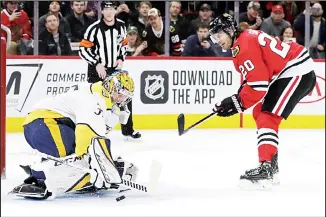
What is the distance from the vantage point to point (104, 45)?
5828 mm

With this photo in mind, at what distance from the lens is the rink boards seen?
6637mm

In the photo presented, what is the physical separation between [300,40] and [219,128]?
125cm

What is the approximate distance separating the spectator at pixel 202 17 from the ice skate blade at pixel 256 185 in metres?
3.49

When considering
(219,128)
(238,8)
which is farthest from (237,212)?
(238,8)

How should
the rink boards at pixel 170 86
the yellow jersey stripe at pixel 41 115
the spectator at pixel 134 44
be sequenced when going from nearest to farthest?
the yellow jersey stripe at pixel 41 115 → the rink boards at pixel 170 86 → the spectator at pixel 134 44

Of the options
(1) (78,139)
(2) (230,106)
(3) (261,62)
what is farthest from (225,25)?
(1) (78,139)

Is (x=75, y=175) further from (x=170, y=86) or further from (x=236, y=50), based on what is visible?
(x=170, y=86)

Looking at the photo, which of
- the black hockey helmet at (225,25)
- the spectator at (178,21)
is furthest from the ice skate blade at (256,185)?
the spectator at (178,21)

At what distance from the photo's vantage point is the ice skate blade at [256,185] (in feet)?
A: 12.8

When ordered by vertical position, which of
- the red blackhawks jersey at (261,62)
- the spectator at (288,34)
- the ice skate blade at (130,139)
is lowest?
the ice skate blade at (130,139)

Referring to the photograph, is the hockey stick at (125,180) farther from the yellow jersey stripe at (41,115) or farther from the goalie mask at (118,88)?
the goalie mask at (118,88)

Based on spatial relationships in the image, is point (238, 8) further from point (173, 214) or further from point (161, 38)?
point (173, 214)

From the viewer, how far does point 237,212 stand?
10.8 ft

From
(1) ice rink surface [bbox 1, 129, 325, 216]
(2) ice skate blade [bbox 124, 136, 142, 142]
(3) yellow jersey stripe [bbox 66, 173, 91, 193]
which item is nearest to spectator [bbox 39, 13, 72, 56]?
(1) ice rink surface [bbox 1, 129, 325, 216]
